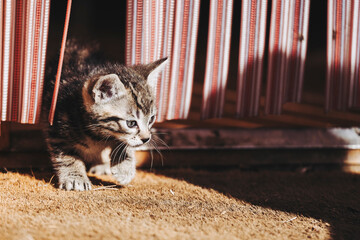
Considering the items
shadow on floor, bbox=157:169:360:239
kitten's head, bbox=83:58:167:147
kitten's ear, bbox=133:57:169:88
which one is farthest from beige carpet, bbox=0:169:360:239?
kitten's ear, bbox=133:57:169:88

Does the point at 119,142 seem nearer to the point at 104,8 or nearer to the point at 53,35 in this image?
the point at 53,35

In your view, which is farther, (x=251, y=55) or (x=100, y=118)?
(x=251, y=55)

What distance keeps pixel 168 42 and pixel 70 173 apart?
0.97 meters

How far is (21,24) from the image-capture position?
2.09m

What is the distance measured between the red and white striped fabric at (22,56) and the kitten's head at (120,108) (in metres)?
0.34

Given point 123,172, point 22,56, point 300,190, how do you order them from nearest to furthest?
point 22,56 → point 123,172 → point 300,190

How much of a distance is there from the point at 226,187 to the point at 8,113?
1.37m

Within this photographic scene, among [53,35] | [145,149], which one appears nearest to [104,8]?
[53,35]

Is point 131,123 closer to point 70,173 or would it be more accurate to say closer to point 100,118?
point 100,118

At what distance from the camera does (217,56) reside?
94.3 inches

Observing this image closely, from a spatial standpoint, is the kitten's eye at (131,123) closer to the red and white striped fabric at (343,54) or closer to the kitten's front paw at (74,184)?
the kitten's front paw at (74,184)

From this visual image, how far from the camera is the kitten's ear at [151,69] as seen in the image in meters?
2.15

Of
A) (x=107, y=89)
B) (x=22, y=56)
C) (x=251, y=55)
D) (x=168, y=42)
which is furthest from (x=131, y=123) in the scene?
(x=251, y=55)

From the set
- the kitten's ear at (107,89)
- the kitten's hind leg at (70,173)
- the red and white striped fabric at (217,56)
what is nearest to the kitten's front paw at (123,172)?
the kitten's hind leg at (70,173)
